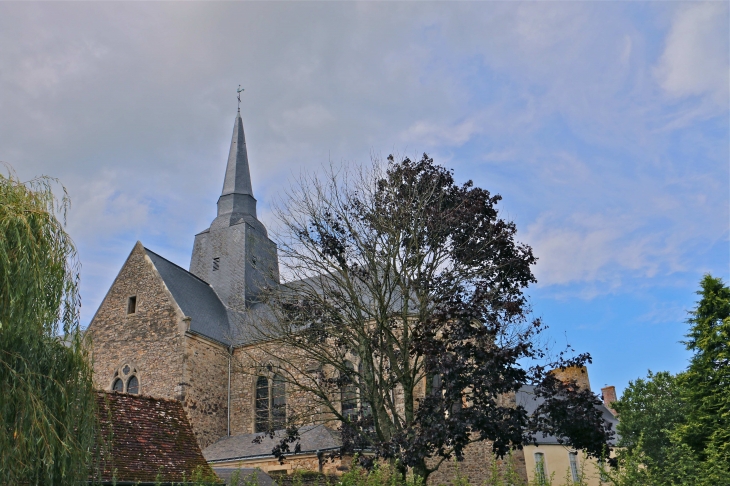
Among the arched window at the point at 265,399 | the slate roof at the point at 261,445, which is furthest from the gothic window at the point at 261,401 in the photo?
the slate roof at the point at 261,445

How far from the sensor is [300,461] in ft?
53.7

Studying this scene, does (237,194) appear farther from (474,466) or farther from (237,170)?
(474,466)

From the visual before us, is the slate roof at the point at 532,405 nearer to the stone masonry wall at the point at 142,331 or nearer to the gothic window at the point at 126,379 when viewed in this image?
the stone masonry wall at the point at 142,331

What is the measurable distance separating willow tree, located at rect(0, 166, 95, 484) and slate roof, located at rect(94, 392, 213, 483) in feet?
6.91

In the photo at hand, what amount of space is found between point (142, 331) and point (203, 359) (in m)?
2.31

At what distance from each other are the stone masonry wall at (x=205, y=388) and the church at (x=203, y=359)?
31 mm

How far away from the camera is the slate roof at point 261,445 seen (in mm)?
16438

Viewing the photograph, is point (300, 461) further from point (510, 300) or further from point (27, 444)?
point (27, 444)

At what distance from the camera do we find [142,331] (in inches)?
778

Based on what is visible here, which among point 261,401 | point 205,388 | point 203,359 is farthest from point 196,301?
point 261,401

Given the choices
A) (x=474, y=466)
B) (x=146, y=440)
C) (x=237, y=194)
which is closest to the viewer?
(x=146, y=440)

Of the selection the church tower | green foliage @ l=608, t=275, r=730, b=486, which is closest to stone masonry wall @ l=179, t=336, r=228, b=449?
the church tower

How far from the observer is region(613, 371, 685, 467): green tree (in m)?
22.5

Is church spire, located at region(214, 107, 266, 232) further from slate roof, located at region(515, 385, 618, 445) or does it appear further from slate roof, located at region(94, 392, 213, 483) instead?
slate roof, located at region(515, 385, 618, 445)
